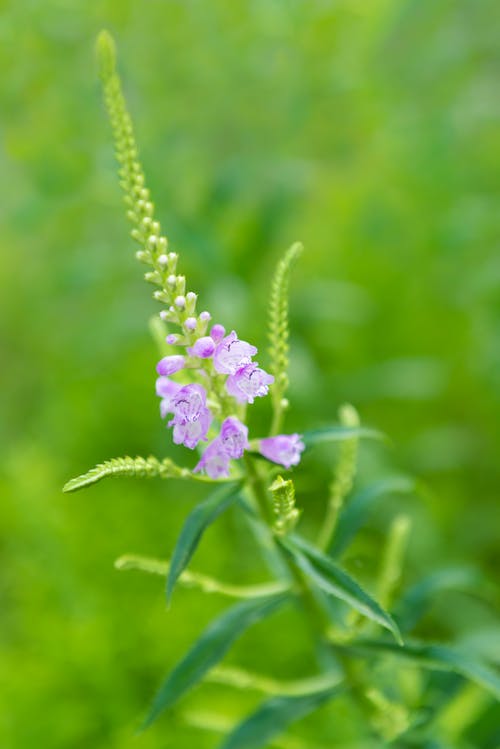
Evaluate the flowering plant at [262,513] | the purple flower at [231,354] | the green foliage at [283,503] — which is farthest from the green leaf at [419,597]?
the purple flower at [231,354]

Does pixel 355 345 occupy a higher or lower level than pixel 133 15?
lower

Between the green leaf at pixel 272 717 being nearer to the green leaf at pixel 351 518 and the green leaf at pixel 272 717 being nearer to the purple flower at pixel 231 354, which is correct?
the green leaf at pixel 351 518

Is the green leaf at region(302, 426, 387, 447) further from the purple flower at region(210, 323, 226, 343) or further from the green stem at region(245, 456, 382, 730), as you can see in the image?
the purple flower at region(210, 323, 226, 343)

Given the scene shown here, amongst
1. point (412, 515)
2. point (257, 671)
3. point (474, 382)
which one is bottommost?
point (257, 671)

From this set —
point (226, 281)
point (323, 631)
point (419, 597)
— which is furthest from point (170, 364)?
point (226, 281)

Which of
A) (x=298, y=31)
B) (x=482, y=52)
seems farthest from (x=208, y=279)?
(x=482, y=52)

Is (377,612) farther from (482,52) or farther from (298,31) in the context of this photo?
(482,52)

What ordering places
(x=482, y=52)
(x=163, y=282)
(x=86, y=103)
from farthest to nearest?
(x=482, y=52) < (x=86, y=103) < (x=163, y=282)
